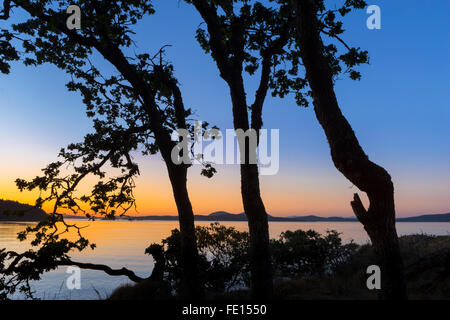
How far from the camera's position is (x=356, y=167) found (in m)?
7.23

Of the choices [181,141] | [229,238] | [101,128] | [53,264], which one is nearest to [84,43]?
[101,128]

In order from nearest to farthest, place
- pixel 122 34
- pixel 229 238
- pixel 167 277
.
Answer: pixel 122 34, pixel 167 277, pixel 229 238

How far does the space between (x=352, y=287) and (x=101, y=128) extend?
40.2ft

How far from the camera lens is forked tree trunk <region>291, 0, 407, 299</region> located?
7055 millimetres

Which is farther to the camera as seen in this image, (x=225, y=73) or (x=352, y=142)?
(x=225, y=73)

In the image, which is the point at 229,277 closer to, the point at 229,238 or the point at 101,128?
the point at 229,238

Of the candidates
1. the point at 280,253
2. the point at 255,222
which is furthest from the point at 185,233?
the point at 280,253

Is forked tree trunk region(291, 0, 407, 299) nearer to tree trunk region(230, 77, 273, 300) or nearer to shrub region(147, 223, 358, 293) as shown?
tree trunk region(230, 77, 273, 300)

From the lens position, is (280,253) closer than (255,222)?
No

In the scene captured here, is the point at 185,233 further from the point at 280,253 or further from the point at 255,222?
the point at 280,253

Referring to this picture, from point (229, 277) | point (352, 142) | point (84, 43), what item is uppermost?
point (84, 43)

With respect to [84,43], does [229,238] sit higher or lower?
lower

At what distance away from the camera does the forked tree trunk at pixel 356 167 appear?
23.1ft
